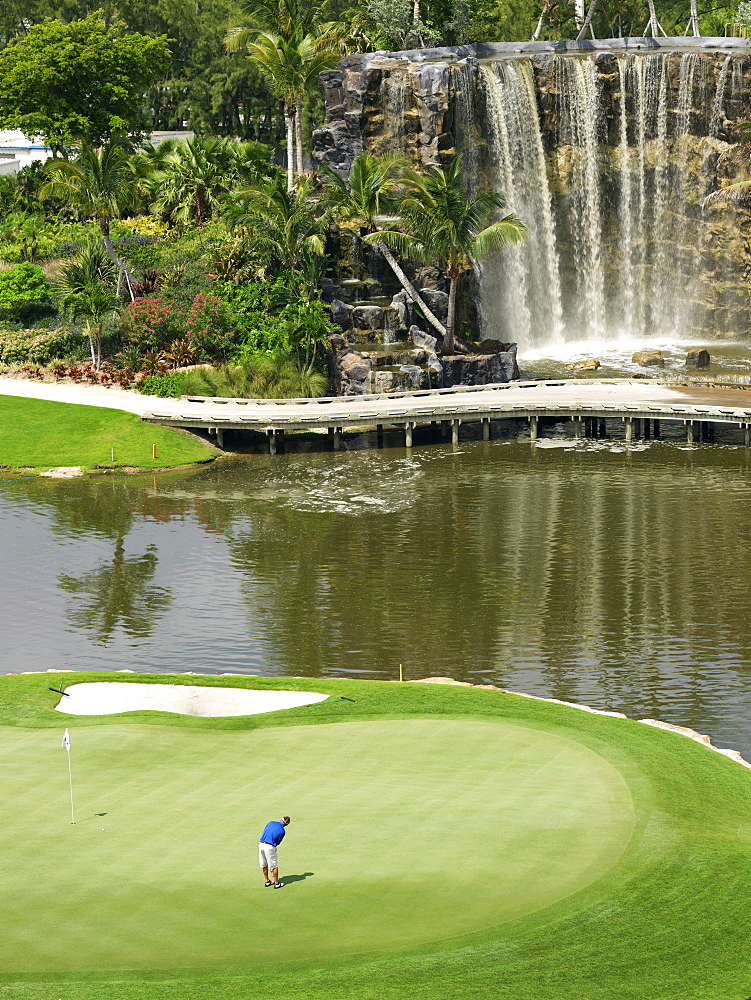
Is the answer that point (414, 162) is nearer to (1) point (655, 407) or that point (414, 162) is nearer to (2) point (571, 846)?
(1) point (655, 407)

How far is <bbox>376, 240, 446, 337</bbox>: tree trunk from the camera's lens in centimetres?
7944

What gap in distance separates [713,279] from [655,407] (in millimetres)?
28577

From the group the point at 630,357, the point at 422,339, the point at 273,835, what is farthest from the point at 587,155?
the point at 273,835

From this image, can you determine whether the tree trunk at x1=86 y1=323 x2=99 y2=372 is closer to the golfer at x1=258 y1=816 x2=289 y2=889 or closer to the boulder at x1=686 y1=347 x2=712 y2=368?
the boulder at x1=686 y1=347 x2=712 y2=368

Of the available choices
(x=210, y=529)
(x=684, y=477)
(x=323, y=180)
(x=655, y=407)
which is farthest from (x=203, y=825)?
(x=323, y=180)

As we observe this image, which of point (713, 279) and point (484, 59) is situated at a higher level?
point (484, 59)

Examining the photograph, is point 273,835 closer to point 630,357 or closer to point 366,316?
point 366,316

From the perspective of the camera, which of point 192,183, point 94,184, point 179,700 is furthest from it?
point 192,183

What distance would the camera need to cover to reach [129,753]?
27.1 meters

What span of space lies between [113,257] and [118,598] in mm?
39723

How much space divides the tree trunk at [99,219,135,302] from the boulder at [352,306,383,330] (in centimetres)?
1377

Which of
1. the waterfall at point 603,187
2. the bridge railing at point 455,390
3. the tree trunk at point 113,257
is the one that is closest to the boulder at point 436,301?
the bridge railing at point 455,390

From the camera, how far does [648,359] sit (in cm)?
8450

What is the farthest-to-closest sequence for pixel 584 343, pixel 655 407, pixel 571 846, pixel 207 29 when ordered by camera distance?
pixel 207 29
pixel 584 343
pixel 655 407
pixel 571 846
